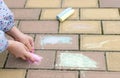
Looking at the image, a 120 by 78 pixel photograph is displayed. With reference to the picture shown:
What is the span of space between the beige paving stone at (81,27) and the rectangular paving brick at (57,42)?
Result: 0.07 metres

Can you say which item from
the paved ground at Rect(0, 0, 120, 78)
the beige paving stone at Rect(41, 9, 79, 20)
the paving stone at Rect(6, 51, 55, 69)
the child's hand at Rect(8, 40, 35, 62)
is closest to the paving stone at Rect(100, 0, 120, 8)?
the paved ground at Rect(0, 0, 120, 78)

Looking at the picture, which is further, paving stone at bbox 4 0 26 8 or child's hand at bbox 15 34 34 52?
paving stone at bbox 4 0 26 8

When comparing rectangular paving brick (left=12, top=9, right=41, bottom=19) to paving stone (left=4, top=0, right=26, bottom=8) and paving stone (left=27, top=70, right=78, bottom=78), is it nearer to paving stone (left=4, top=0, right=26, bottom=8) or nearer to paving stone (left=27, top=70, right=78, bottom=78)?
paving stone (left=4, top=0, right=26, bottom=8)

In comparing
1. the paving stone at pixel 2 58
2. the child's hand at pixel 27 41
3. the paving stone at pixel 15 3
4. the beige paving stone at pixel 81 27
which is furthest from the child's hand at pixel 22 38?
the paving stone at pixel 15 3

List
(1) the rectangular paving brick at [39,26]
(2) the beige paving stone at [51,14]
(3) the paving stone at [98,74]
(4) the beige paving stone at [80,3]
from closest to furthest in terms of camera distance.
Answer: (3) the paving stone at [98,74]
(1) the rectangular paving brick at [39,26]
(2) the beige paving stone at [51,14]
(4) the beige paving stone at [80,3]

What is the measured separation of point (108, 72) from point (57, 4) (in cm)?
79

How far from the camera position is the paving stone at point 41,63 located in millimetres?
1600

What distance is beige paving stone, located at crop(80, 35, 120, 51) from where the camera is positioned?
1.70 meters

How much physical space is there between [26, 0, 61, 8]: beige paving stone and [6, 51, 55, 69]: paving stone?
1.77 feet

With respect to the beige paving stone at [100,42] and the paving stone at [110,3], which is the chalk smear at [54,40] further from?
the paving stone at [110,3]

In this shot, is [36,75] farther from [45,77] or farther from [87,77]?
[87,77]

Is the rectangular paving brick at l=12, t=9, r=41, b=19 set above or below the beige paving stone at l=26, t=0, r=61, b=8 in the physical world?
below

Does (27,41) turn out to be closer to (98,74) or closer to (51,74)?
(51,74)

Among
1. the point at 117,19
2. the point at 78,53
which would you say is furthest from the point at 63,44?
the point at 117,19
